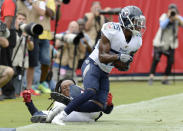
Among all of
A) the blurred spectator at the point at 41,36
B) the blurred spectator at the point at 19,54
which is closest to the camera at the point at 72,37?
the blurred spectator at the point at 41,36

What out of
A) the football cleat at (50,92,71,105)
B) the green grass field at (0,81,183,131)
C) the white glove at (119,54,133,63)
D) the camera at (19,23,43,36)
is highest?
the white glove at (119,54,133,63)

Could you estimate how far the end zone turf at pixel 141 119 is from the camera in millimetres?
6633

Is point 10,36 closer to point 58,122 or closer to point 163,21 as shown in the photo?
point 58,122

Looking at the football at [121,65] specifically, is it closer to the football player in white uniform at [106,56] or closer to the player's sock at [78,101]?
the football player in white uniform at [106,56]

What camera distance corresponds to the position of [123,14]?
726cm

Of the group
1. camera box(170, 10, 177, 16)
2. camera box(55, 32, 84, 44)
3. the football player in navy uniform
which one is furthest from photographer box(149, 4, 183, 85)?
the football player in navy uniform

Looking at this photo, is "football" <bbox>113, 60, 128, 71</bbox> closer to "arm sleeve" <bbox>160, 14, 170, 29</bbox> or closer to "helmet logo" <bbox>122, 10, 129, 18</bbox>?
"helmet logo" <bbox>122, 10, 129, 18</bbox>

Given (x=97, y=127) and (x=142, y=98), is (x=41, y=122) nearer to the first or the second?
(x=97, y=127)

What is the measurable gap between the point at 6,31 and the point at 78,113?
2704 mm

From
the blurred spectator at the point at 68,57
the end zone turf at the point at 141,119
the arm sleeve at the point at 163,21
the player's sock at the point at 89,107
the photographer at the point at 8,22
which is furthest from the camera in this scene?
the arm sleeve at the point at 163,21

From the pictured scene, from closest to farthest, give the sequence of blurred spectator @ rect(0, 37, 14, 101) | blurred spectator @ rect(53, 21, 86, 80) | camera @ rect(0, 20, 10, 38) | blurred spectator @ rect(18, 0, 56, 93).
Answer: camera @ rect(0, 20, 10, 38), blurred spectator @ rect(0, 37, 14, 101), blurred spectator @ rect(18, 0, 56, 93), blurred spectator @ rect(53, 21, 86, 80)

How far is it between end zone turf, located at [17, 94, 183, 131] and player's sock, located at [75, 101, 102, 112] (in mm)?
175

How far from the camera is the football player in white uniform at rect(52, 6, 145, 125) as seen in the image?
6996mm

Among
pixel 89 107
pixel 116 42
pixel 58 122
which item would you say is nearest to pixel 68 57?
pixel 89 107
